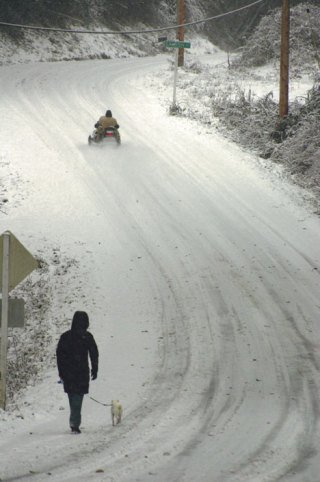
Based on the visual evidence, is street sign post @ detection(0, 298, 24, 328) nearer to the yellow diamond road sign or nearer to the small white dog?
the yellow diamond road sign

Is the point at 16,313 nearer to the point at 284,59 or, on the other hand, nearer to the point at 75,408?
the point at 75,408

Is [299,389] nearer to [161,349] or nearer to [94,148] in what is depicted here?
[161,349]

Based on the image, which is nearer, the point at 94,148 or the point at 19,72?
the point at 94,148

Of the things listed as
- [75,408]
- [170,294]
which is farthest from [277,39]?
[75,408]

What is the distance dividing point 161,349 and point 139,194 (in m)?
7.94

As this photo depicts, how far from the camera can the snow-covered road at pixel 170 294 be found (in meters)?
7.65

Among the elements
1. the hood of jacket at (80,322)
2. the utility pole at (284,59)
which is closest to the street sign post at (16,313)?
the hood of jacket at (80,322)

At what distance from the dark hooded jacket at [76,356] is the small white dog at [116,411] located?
42cm

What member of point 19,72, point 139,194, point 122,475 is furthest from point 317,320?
point 19,72

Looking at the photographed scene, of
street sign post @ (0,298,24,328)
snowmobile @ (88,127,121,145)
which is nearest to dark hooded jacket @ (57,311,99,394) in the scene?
street sign post @ (0,298,24,328)

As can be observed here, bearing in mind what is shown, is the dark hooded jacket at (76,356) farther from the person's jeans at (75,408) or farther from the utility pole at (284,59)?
the utility pole at (284,59)

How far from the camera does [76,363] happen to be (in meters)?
8.12

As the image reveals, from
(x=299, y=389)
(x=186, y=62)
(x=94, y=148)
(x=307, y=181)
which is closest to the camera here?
(x=299, y=389)

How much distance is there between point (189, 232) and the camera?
1636 centimetres
